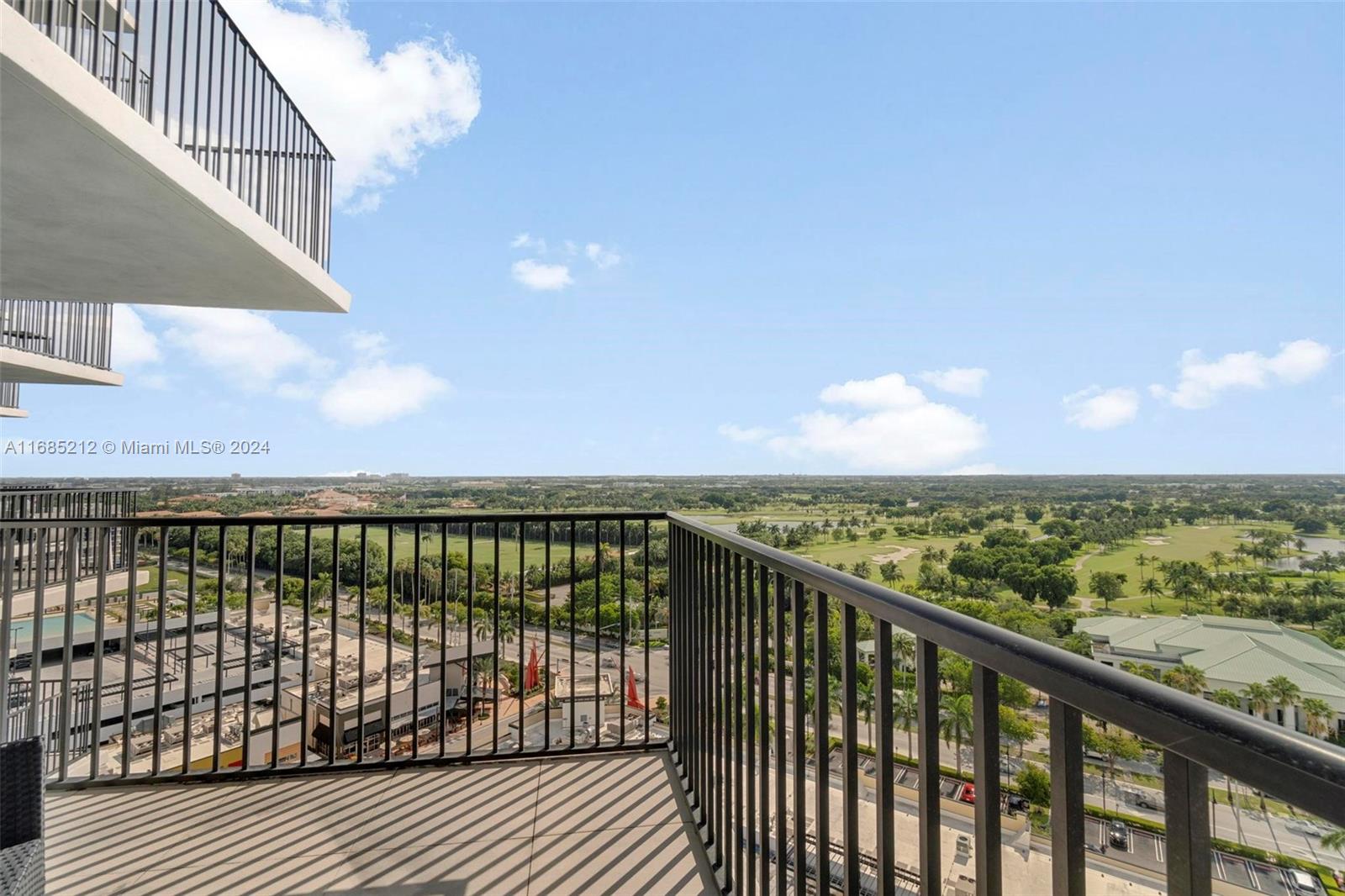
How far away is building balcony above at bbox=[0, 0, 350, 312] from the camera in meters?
2.36

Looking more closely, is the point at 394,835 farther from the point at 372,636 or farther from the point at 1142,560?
the point at 1142,560

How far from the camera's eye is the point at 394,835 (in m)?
2.09

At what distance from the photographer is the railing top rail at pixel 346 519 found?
2453mm

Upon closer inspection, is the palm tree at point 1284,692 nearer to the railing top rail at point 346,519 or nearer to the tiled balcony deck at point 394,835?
the tiled balcony deck at point 394,835

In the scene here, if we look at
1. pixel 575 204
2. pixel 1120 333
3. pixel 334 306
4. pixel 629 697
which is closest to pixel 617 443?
pixel 575 204

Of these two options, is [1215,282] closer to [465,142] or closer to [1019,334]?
[1019,334]

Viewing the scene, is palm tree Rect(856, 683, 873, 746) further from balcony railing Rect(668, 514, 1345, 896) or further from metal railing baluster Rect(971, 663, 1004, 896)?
metal railing baluster Rect(971, 663, 1004, 896)

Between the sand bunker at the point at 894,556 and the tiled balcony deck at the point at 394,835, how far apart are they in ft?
3.58

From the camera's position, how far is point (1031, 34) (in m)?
10.0

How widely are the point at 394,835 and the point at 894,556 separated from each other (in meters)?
1.99

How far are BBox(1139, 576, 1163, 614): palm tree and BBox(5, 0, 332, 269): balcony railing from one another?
182 inches

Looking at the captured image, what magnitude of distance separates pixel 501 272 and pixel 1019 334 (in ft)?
87.9

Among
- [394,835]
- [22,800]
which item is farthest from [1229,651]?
[22,800]

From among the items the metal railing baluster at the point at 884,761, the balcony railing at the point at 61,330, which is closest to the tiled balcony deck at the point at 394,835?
the metal railing baluster at the point at 884,761
